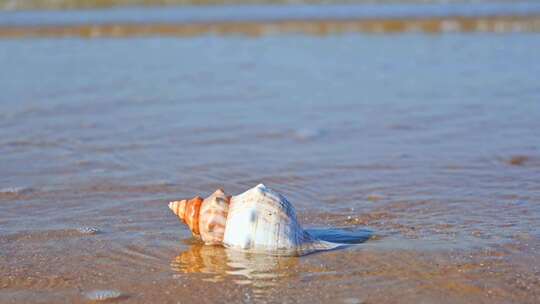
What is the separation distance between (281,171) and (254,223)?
71.5 inches

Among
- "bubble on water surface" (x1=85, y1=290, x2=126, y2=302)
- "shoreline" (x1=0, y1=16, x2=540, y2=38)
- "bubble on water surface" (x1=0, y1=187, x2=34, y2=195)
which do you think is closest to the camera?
"bubble on water surface" (x1=85, y1=290, x2=126, y2=302)

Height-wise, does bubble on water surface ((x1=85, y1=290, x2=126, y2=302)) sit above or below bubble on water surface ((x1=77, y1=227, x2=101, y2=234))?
below

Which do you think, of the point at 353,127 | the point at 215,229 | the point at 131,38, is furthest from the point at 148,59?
the point at 215,229

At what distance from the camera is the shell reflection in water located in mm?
3521

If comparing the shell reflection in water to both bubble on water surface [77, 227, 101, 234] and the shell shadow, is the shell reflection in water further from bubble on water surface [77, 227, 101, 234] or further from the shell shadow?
bubble on water surface [77, 227, 101, 234]

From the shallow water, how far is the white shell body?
0.20ft

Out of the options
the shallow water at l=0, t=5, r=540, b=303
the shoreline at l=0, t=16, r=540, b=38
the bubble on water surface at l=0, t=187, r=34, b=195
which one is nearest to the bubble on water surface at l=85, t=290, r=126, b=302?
the shallow water at l=0, t=5, r=540, b=303

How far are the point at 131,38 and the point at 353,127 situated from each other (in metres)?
9.55

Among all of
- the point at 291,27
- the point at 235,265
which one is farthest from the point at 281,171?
the point at 291,27

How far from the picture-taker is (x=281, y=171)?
552cm

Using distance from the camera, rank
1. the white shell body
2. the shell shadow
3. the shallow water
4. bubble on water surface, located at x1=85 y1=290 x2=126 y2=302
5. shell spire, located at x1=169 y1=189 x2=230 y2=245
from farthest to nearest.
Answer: the shell shadow, shell spire, located at x1=169 y1=189 x2=230 y2=245, the white shell body, the shallow water, bubble on water surface, located at x1=85 y1=290 x2=126 y2=302

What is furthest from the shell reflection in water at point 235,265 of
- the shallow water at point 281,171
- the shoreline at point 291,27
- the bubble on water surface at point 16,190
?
the shoreline at point 291,27

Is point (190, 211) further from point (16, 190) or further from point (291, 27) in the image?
point (291, 27)

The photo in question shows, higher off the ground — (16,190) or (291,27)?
(291,27)
